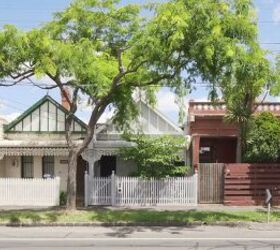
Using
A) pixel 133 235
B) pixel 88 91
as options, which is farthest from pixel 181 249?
pixel 88 91

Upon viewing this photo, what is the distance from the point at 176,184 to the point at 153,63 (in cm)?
828

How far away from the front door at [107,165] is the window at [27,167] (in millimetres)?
3488

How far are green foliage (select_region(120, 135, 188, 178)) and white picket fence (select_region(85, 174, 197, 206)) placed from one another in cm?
39

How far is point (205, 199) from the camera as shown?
26.9m

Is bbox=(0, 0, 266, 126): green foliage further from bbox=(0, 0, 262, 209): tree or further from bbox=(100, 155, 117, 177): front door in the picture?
bbox=(100, 155, 117, 177): front door

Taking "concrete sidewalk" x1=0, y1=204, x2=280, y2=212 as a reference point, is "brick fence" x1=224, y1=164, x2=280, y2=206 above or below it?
above

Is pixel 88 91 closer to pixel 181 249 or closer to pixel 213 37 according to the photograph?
pixel 213 37

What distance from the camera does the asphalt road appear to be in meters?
15.3

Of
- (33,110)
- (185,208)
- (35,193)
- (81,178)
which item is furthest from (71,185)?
(81,178)

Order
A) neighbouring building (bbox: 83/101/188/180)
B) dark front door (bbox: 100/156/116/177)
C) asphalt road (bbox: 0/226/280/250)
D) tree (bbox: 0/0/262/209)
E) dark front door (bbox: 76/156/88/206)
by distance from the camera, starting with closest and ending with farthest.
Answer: asphalt road (bbox: 0/226/280/250), tree (bbox: 0/0/262/209), neighbouring building (bbox: 83/101/188/180), dark front door (bbox: 76/156/88/206), dark front door (bbox: 100/156/116/177)

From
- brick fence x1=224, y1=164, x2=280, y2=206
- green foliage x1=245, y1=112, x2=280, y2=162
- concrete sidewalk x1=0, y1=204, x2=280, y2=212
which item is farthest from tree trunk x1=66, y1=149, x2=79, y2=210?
green foliage x1=245, y1=112, x2=280, y2=162

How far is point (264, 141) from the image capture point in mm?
26375

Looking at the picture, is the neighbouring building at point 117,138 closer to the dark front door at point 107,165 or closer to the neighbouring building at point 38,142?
the dark front door at point 107,165

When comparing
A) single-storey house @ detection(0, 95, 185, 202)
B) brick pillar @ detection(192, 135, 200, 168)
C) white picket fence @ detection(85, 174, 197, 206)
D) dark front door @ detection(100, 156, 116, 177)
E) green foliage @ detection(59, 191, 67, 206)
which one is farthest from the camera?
dark front door @ detection(100, 156, 116, 177)
